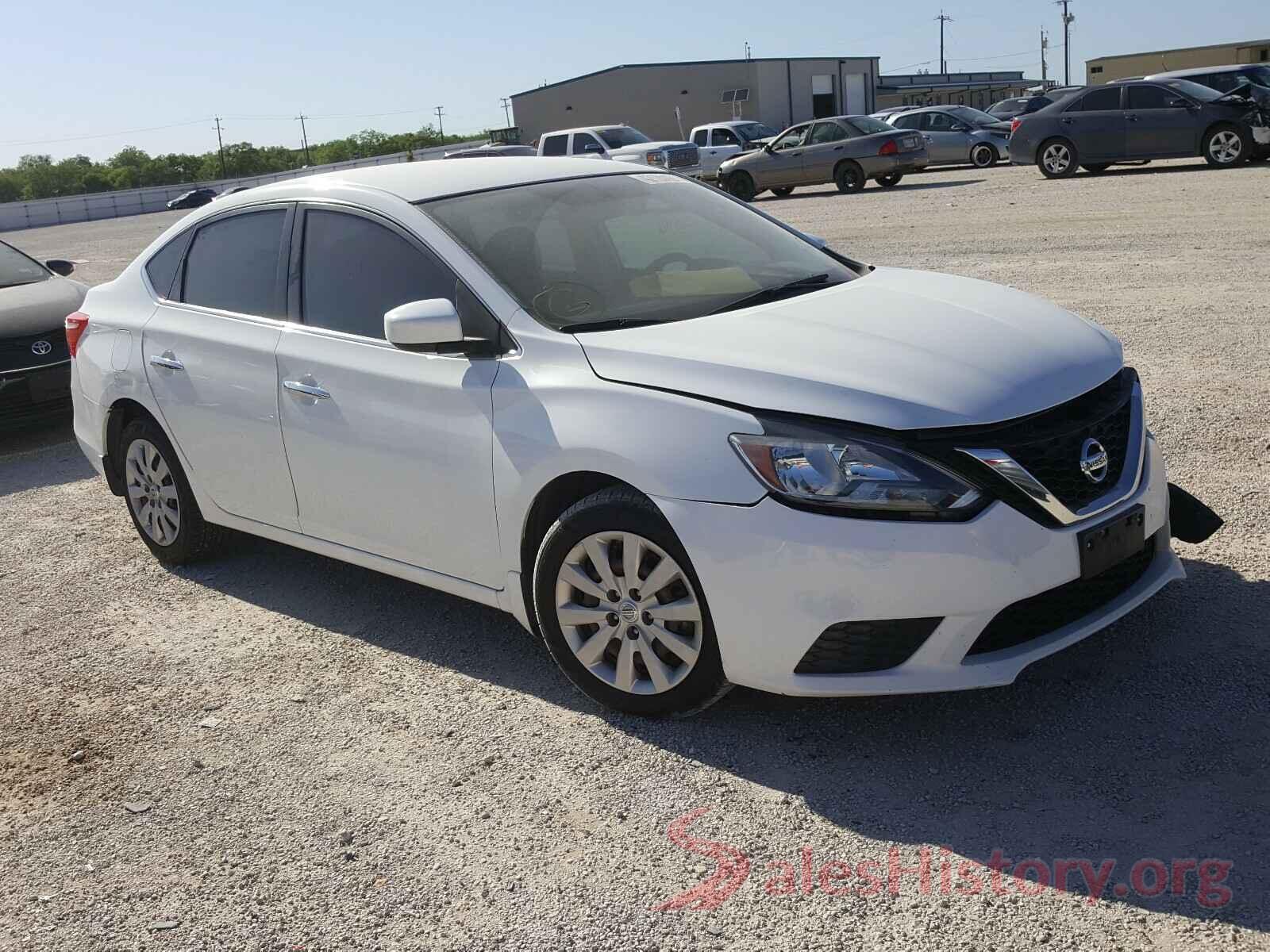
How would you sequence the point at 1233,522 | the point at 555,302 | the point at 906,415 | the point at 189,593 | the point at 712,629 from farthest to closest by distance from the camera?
the point at 189,593
the point at 1233,522
the point at 555,302
the point at 712,629
the point at 906,415

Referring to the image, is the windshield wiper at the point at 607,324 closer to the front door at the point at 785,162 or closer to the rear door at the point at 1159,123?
the rear door at the point at 1159,123

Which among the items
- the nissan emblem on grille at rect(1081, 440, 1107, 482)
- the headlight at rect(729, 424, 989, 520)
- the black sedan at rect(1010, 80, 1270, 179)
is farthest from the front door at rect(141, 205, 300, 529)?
the black sedan at rect(1010, 80, 1270, 179)

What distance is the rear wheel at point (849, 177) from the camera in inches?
986

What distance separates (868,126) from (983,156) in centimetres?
451

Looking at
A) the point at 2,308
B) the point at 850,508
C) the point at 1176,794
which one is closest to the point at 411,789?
the point at 850,508

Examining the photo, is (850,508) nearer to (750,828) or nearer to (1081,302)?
(750,828)

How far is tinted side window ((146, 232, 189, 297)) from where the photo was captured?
5723mm

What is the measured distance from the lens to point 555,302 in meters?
4.30

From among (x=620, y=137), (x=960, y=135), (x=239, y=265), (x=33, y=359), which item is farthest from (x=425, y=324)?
(x=620, y=137)

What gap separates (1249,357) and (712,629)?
5.42m

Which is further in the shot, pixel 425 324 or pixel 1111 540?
pixel 425 324

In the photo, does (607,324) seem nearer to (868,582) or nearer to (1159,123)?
(868,582)

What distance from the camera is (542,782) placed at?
12.3 ft

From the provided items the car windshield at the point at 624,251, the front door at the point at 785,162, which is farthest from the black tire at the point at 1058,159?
the car windshield at the point at 624,251
